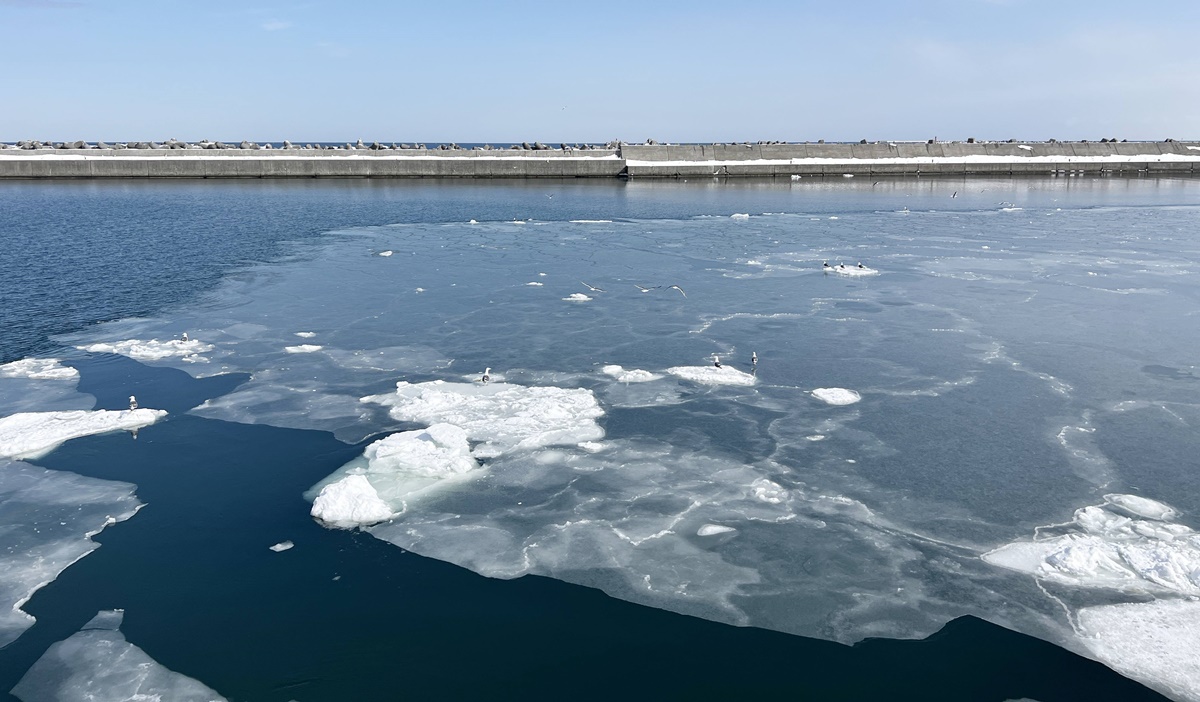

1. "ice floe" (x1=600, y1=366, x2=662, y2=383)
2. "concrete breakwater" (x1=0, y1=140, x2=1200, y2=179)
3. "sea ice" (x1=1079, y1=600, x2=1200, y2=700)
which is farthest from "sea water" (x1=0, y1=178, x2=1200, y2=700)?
"concrete breakwater" (x1=0, y1=140, x2=1200, y2=179)

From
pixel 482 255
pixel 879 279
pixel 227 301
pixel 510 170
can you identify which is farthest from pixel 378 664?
pixel 510 170

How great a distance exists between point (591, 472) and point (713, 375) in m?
4.70

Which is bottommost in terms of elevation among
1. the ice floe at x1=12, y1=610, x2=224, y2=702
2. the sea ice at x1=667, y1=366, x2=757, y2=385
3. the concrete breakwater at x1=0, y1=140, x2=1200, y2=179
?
the ice floe at x1=12, y1=610, x2=224, y2=702

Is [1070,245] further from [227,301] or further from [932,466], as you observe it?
Result: [227,301]

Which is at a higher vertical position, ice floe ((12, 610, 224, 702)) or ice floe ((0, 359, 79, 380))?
ice floe ((0, 359, 79, 380))

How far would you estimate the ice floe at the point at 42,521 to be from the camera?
8.48 m

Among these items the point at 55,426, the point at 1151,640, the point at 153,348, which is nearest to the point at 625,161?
the point at 153,348

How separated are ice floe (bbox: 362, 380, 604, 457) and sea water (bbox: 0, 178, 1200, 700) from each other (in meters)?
0.08

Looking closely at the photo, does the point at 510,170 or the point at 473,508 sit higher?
the point at 510,170

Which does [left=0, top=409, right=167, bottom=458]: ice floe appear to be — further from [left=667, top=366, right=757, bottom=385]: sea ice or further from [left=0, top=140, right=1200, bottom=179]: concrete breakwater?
[left=0, top=140, right=1200, bottom=179]: concrete breakwater

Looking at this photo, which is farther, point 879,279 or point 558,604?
point 879,279

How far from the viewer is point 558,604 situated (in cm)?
834

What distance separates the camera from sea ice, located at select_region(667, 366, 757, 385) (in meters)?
14.8

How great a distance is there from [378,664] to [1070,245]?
33.1 m
